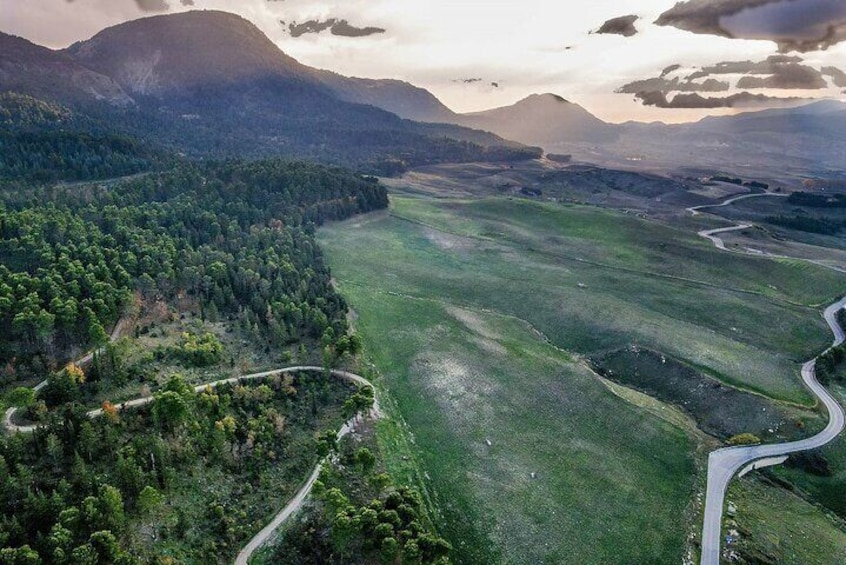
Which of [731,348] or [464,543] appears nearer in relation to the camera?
[464,543]

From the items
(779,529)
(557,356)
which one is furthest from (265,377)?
(779,529)

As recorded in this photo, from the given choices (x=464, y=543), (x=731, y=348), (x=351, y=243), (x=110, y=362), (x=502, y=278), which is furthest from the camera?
(x=351, y=243)

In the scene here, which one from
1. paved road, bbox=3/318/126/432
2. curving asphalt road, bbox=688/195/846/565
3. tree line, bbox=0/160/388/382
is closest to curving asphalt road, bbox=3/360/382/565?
paved road, bbox=3/318/126/432

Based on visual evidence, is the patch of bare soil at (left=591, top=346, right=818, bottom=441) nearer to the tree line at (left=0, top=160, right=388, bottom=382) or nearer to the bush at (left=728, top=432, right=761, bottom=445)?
the bush at (left=728, top=432, right=761, bottom=445)

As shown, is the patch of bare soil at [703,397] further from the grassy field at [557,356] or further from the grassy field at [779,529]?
the grassy field at [779,529]

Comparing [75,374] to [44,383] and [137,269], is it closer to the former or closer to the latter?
[44,383]

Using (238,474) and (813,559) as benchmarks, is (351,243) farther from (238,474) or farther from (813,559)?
(813,559)

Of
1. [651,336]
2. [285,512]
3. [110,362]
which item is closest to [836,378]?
[651,336]
